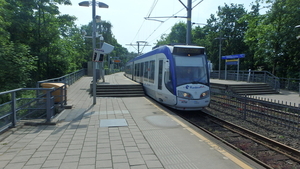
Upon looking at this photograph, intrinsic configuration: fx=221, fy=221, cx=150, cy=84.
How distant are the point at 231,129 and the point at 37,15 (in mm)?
22074

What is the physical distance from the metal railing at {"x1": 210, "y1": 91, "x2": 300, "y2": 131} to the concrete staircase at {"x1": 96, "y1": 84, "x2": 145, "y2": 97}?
543cm

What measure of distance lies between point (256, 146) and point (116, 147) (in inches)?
154

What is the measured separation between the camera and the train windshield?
9.55m

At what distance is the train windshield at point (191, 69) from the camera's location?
376 inches

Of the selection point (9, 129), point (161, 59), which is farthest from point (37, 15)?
point (9, 129)

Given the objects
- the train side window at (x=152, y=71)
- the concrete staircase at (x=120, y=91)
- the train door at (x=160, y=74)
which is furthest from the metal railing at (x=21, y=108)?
the concrete staircase at (x=120, y=91)

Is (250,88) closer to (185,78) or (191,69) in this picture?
(191,69)

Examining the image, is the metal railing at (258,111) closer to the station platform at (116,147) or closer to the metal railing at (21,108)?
the station platform at (116,147)

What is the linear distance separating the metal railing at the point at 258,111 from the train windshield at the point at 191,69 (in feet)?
5.90

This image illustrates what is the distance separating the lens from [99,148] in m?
4.96

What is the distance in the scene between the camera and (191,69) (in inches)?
385

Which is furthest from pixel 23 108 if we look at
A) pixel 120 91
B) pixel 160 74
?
pixel 120 91

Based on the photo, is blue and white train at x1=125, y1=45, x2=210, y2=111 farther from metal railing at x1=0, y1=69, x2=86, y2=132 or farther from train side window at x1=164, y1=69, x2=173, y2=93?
metal railing at x1=0, y1=69, x2=86, y2=132

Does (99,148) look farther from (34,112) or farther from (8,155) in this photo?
(34,112)
